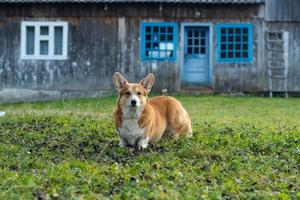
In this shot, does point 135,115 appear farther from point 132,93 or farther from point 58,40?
point 58,40

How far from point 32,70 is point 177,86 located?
541 centimetres

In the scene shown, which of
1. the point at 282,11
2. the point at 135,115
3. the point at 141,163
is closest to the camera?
the point at 141,163

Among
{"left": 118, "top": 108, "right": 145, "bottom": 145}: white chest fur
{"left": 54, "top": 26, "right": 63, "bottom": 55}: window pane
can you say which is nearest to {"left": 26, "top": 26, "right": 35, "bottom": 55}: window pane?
{"left": 54, "top": 26, "right": 63, "bottom": 55}: window pane

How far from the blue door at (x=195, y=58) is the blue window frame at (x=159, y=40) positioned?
0.64m

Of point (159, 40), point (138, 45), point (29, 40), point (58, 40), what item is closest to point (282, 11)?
point (159, 40)

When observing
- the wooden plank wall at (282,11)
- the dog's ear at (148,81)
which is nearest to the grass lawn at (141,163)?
the dog's ear at (148,81)

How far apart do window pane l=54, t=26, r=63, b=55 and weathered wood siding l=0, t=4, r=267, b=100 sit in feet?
1.16

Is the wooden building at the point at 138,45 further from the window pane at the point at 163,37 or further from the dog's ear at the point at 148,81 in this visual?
the dog's ear at the point at 148,81

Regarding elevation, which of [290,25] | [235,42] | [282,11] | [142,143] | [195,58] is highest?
[282,11]

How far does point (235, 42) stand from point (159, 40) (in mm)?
2788

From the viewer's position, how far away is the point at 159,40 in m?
21.8

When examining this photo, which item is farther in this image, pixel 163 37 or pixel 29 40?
pixel 29 40

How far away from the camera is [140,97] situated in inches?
315

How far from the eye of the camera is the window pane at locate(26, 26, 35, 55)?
2212 cm
